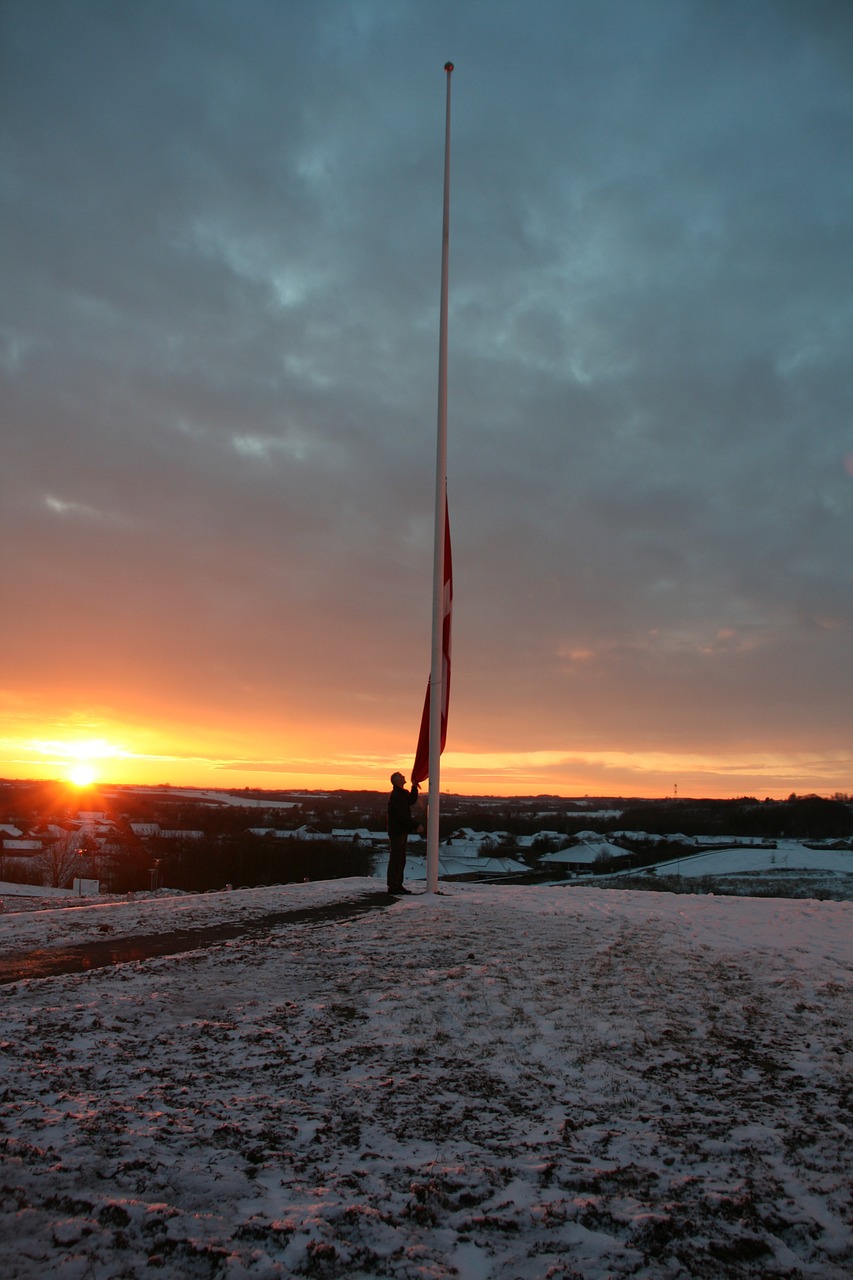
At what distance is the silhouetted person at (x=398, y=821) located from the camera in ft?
43.3

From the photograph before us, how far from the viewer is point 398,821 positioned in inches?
520

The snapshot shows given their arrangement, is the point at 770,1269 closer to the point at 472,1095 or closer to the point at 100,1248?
the point at 472,1095

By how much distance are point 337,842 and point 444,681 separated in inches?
3958

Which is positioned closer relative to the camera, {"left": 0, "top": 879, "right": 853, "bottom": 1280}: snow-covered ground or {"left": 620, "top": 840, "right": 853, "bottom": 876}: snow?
{"left": 0, "top": 879, "right": 853, "bottom": 1280}: snow-covered ground

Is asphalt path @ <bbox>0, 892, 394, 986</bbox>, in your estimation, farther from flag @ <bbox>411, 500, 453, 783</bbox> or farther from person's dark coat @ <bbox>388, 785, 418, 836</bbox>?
flag @ <bbox>411, 500, 453, 783</bbox>

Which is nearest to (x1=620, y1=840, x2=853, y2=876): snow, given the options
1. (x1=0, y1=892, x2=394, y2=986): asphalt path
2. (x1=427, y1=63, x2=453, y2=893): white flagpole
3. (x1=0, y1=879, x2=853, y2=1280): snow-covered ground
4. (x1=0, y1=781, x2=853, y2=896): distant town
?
(x1=0, y1=781, x2=853, y2=896): distant town

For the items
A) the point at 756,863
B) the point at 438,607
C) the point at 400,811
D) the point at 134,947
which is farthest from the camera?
the point at 756,863

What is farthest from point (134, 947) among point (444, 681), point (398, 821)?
point (444, 681)

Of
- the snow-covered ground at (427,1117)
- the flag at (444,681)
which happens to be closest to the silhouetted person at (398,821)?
the flag at (444,681)

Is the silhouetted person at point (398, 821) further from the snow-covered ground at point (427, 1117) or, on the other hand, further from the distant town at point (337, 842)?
the distant town at point (337, 842)

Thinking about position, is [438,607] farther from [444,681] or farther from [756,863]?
[756,863]

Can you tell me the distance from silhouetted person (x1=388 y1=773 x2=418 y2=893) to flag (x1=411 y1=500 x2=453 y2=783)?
53cm

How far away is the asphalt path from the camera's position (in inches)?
291

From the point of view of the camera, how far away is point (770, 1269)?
2973 mm
